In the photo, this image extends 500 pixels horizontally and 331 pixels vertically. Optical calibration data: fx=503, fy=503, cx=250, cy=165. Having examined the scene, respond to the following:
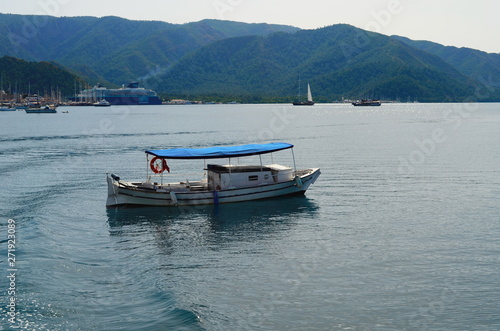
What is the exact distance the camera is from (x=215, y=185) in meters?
46.3

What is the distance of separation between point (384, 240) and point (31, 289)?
70.8 feet

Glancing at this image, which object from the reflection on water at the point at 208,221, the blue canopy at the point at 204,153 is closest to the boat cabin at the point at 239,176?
the blue canopy at the point at 204,153

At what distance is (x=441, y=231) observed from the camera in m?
35.3

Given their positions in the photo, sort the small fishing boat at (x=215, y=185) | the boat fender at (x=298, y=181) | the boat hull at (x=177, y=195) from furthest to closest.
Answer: the boat fender at (x=298, y=181) → the small fishing boat at (x=215, y=185) → the boat hull at (x=177, y=195)

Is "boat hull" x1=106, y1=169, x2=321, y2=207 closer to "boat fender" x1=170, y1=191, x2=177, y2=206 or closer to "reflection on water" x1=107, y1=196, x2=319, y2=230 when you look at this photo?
"boat fender" x1=170, y1=191, x2=177, y2=206

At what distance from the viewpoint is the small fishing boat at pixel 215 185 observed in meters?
44.1

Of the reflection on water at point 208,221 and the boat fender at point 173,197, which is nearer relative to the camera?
the reflection on water at point 208,221

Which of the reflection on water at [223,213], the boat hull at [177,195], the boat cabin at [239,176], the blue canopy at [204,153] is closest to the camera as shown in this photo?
the reflection on water at [223,213]

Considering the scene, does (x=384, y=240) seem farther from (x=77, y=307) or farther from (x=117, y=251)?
(x=77, y=307)

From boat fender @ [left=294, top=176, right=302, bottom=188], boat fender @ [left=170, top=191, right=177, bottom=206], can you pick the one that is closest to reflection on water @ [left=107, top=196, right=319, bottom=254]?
boat fender @ [left=170, top=191, right=177, bottom=206]

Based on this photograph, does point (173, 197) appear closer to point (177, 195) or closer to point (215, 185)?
point (177, 195)

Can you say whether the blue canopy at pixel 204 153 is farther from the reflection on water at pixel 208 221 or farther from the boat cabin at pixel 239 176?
the reflection on water at pixel 208 221

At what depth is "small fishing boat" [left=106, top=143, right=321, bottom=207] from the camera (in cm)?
4409

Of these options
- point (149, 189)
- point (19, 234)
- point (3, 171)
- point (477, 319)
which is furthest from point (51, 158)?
point (477, 319)
